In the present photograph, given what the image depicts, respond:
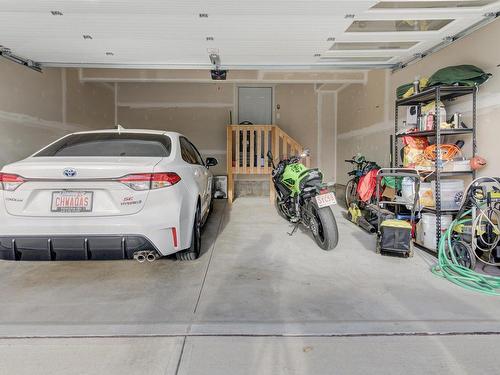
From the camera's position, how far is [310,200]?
344cm

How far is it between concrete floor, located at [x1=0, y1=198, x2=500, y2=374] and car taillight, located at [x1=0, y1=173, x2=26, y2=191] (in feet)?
2.53

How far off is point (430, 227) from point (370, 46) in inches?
84.2

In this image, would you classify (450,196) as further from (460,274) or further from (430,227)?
(460,274)

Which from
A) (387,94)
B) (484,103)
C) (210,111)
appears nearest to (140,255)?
(484,103)

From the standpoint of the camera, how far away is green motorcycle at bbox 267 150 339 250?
3.24 meters

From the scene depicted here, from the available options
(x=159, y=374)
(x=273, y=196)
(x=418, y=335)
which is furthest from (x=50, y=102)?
(x=418, y=335)

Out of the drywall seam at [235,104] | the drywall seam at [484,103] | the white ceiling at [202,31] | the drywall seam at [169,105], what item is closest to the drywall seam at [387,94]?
the white ceiling at [202,31]

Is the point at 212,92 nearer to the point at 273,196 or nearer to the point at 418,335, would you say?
the point at 273,196

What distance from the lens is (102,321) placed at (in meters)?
1.90

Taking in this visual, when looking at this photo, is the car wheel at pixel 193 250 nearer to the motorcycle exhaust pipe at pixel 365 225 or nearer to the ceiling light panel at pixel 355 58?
the motorcycle exhaust pipe at pixel 365 225

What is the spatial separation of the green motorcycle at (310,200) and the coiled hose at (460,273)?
941mm

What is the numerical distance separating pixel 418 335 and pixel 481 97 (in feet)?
8.38

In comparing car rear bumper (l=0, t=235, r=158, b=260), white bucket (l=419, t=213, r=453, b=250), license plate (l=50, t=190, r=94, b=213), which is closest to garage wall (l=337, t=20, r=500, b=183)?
white bucket (l=419, t=213, r=453, b=250)

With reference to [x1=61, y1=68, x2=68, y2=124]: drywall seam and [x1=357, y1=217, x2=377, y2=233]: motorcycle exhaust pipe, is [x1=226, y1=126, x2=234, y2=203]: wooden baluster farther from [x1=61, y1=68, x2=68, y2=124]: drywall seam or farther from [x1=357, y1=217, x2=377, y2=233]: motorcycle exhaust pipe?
[x1=61, y1=68, x2=68, y2=124]: drywall seam
